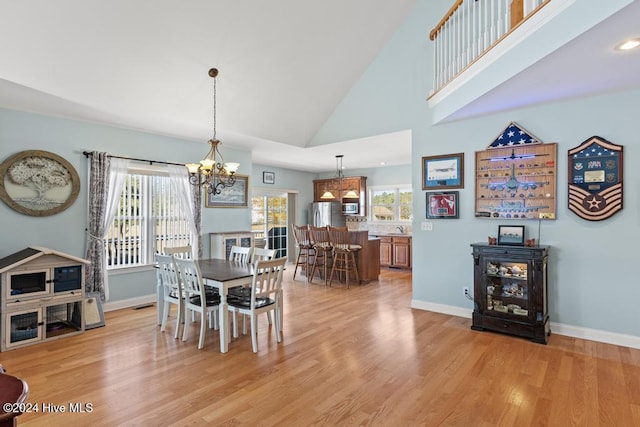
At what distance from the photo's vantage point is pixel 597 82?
3131 millimetres

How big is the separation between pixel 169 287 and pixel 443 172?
3.60m

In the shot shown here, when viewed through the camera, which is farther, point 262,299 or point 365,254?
point 365,254

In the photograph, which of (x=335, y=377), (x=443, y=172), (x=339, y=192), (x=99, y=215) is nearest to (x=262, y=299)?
(x=335, y=377)

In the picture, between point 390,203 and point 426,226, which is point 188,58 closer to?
point 426,226

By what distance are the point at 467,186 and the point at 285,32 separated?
9.29 ft

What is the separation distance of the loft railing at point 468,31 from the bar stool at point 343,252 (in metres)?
3.00

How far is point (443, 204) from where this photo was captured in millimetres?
4492

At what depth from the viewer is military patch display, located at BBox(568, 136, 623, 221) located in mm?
3422

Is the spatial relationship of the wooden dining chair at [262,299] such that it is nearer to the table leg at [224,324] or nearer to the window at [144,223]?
the table leg at [224,324]

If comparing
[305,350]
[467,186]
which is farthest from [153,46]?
[467,186]

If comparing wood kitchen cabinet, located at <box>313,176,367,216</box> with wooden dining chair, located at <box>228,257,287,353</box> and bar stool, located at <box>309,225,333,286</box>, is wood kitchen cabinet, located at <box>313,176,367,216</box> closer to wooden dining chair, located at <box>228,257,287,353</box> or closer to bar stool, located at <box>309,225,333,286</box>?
bar stool, located at <box>309,225,333,286</box>

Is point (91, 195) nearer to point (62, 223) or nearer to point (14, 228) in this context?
point (62, 223)

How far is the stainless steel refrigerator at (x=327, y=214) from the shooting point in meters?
8.61

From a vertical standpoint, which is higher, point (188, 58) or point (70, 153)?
point (188, 58)
